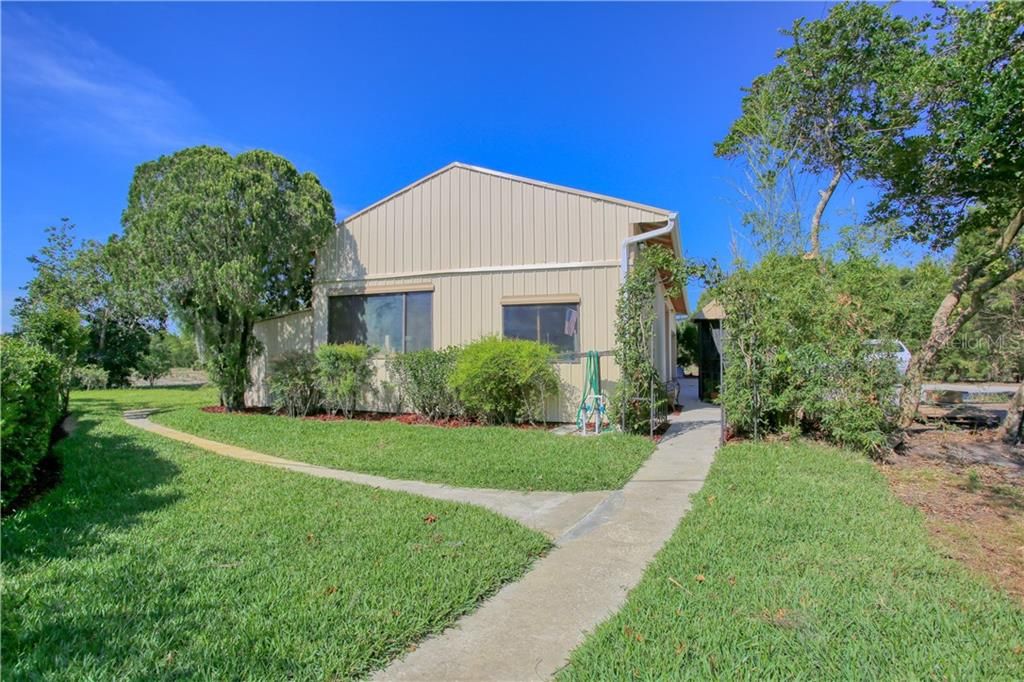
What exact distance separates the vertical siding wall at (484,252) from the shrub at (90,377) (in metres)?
14.8

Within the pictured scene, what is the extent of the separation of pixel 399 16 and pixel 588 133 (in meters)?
5.31

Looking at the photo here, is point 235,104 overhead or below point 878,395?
overhead

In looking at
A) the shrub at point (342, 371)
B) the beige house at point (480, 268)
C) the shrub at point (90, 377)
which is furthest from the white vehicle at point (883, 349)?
the shrub at point (90, 377)

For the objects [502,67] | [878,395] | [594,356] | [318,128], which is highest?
[502,67]

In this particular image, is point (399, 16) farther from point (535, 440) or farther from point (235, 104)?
point (535, 440)

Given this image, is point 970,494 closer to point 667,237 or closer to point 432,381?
point 667,237

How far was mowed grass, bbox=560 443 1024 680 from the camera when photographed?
2188 millimetres

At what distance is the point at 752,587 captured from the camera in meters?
2.89

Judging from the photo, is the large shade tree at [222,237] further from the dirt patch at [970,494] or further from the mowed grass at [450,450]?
the dirt patch at [970,494]

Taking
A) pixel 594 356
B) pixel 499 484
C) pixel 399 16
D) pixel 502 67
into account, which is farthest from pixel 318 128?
pixel 499 484

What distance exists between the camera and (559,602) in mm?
2873

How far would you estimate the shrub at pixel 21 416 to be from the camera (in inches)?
156

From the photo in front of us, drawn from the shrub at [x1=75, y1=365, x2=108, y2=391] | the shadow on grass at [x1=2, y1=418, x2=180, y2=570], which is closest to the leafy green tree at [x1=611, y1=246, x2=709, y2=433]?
the shadow on grass at [x1=2, y1=418, x2=180, y2=570]

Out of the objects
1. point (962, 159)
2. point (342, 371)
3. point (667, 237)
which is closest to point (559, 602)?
point (962, 159)
